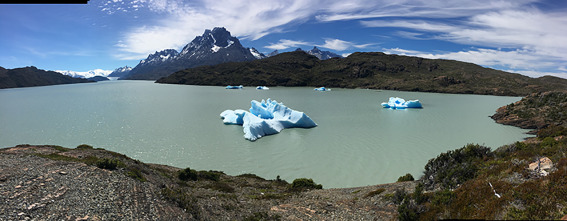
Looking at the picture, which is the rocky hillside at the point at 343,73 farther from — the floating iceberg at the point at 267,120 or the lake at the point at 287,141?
the floating iceberg at the point at 267,120

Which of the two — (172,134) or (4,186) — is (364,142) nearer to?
(172,134)

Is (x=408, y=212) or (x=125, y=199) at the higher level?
(x=408, y=212)

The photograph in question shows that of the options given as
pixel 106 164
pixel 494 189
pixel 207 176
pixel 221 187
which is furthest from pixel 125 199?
pixel 494 189

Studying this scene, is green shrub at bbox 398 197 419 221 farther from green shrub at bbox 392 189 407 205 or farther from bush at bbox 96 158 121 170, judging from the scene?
bush at bbox 96 158 121 170

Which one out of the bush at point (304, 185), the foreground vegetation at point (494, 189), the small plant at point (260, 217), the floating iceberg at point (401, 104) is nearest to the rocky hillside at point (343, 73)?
the floating iceberg at point (401, 104)

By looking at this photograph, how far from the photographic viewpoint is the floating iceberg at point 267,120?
2666 cm

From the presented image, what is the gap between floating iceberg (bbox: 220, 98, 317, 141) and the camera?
2666 cm

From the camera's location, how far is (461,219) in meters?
6.28

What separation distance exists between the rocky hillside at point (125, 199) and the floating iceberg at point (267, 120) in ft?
47.2

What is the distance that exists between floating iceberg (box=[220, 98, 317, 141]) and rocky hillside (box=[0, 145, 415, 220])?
566 inches

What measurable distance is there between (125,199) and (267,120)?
→ 71.8 ft

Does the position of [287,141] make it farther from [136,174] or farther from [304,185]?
[136,174]

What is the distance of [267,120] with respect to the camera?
98.5 feet

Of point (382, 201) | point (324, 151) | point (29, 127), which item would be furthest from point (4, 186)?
point (29, 127)
